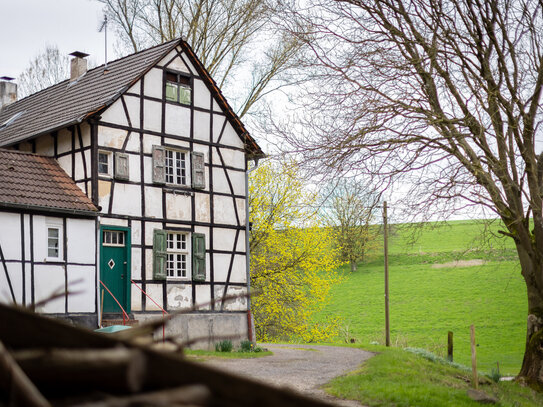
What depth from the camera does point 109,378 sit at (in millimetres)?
1415

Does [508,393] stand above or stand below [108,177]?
below

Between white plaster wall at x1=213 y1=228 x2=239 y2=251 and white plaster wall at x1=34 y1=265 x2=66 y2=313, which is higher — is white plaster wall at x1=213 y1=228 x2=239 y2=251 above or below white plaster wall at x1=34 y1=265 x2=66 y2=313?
above

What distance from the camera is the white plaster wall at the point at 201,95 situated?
2194 centimetres

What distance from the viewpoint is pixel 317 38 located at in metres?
14.4

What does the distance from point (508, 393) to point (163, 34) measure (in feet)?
61.8

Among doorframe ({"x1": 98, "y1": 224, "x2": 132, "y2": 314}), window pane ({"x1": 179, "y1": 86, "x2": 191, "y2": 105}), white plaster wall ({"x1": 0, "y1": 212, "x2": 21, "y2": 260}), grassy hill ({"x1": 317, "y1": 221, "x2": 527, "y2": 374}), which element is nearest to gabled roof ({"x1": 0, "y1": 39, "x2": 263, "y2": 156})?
window pane ({"x1": 179, "y1": 86, "x2": 191, "y2": 105})

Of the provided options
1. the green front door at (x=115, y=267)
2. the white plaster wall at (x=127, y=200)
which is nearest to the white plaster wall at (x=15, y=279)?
the green front door at (x=115, y=267)

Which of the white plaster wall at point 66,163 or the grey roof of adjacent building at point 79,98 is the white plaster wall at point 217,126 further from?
the white plaster wall at point 66,163

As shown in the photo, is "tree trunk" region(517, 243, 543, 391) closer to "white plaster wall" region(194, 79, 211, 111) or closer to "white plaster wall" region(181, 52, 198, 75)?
"white plaster wall" region(194, 79, 211, 111)

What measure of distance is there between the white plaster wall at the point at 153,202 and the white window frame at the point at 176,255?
0.70 metres

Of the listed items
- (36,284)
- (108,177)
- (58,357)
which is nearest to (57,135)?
(108,177)

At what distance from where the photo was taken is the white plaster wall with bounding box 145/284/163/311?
19.9 meters

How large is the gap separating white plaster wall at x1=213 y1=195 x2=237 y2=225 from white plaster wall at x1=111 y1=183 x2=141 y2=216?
2796 mm

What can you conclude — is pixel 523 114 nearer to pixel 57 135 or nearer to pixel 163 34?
pixel 57 135
